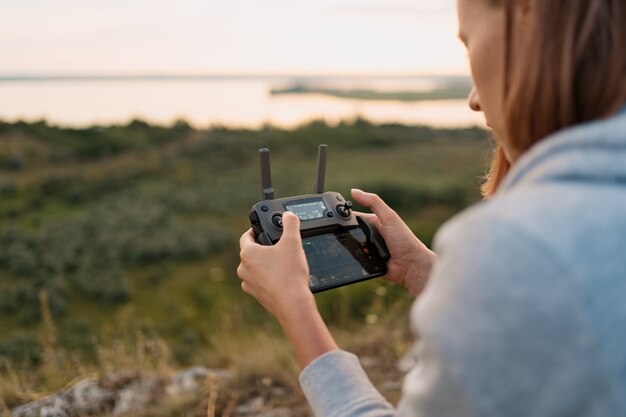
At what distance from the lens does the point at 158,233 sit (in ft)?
41.2

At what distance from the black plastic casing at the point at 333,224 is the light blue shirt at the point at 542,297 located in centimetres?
71

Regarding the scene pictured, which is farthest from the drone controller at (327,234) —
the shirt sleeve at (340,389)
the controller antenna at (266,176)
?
the shirt sleeve at (340,389)

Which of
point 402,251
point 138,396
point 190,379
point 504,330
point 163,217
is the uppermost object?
point 504,330

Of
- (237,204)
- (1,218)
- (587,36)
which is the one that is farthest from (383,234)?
(237,204)

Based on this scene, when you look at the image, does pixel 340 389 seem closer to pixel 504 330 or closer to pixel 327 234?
pixel 504 330

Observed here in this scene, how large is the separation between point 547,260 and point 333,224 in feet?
2.99

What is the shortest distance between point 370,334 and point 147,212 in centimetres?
1095

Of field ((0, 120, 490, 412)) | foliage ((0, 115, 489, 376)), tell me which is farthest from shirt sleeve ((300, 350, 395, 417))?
foliage ((0, 115, 489, 376))

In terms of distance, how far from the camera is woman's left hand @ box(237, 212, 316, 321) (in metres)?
0.98

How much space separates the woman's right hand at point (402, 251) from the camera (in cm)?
137

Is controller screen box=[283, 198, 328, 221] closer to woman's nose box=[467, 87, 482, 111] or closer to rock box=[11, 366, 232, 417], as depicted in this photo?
woman's nose box=[467, 87, 482, 111]

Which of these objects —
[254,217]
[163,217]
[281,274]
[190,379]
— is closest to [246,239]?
[254,217]

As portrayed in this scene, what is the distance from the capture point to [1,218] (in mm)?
11594

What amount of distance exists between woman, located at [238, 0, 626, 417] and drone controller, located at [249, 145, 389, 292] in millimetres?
623
